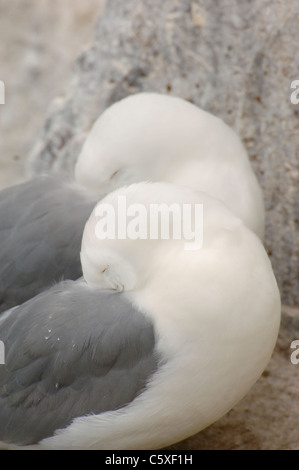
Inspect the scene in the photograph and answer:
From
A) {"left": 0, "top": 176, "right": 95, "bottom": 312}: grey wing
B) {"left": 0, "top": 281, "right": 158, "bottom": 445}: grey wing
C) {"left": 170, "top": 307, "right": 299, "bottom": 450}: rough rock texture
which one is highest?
{"left": 0, "top": 176, "right": 95, "bottom": 312}: grey wing

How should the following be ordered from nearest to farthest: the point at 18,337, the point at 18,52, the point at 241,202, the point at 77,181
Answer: the point at 18,337 < the point at 241,202 < the point at 77,181 < the point at 18,52

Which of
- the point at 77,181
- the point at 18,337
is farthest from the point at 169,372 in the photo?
the point at 77,181

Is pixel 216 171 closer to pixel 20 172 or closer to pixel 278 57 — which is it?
pixel 278 57

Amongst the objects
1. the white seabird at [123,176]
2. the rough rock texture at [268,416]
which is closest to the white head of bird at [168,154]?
the white seabird at [123,176]

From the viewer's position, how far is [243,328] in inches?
85.0

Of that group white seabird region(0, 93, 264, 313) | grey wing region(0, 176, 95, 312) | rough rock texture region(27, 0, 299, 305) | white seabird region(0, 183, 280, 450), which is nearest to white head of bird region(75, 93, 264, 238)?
white seabird region(0, 93, 264, 313)

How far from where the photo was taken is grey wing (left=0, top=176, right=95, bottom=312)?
8.50 feet

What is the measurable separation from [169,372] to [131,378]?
0.35ft

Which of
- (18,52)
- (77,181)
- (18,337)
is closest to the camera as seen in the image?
(18,337)

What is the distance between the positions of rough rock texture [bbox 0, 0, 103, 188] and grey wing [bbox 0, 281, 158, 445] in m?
2.29

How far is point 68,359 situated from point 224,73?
1244 mm

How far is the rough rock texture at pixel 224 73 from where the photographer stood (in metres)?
2.84

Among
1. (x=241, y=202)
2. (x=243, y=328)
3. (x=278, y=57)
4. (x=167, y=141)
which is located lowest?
(x=243, y=328)

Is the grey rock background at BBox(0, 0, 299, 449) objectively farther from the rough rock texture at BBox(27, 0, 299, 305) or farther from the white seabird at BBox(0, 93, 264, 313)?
the white seabird at BBox(0, 93, 264, 313)
